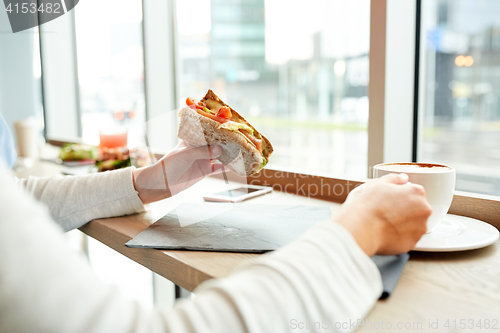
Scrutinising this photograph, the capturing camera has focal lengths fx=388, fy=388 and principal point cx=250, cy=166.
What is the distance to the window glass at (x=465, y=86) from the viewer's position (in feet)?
4.55

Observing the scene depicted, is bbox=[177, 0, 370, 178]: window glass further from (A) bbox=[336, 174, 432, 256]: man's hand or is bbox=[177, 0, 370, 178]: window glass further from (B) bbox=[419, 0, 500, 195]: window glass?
(A) bbox=[336, 174, 432, 256]: man's hand

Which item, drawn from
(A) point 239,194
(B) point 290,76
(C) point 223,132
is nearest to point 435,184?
(C) point 223,132

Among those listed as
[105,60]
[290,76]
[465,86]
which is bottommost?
[465,86]

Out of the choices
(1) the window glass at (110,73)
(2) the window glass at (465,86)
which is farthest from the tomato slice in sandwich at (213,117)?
(1) the window glass at (110,73)

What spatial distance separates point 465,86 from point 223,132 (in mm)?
5676

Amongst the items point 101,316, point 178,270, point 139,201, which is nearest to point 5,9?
point 139,201

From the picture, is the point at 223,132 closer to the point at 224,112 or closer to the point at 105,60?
the point at 224,112

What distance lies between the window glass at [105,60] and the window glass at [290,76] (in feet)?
8.28

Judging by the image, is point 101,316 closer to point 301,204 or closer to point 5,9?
point 301,204

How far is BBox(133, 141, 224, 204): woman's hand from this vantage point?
864 millimetres

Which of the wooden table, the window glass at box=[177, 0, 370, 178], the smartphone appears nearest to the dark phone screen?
the smartphone

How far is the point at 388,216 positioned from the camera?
1.62ft

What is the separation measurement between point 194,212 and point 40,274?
60 cm

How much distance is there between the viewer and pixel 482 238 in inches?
25.1
